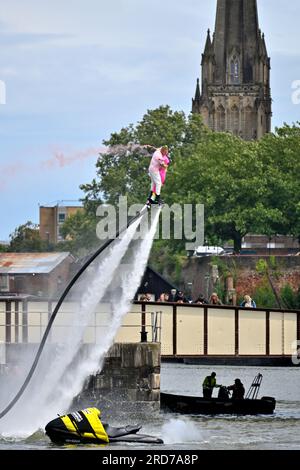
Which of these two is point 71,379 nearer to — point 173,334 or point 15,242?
point 173,334

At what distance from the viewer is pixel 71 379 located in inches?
3888

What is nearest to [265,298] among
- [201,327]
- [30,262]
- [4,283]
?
[4,283]

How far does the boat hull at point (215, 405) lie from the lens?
351ft

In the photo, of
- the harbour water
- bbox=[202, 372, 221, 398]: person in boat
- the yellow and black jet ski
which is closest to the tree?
the harbour water

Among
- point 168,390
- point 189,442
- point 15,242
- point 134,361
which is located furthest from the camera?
point 15,242

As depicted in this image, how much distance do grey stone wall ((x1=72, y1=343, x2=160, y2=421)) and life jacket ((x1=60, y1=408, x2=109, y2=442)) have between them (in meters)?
9.88

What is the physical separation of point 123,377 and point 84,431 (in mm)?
10511

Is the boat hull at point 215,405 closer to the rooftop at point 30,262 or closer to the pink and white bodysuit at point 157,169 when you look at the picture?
the rooftop at point 30,262

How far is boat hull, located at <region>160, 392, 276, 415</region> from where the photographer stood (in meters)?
107

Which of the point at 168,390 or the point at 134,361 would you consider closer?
the point at 134,361

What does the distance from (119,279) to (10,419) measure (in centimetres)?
842

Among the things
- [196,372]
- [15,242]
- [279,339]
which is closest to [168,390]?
[279,339]

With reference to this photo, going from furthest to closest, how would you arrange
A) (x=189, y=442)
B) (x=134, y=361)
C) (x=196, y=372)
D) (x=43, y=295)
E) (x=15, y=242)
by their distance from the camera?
(x=15, y=242), (x=196, y=372), (x=43, y=295), (x=134, y=361), (x=189, y=442)

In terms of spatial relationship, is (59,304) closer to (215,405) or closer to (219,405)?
(215,405)
